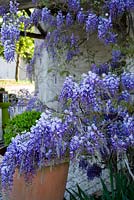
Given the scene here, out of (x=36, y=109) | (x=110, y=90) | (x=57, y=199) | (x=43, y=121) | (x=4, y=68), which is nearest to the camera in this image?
(x=43, y=121)

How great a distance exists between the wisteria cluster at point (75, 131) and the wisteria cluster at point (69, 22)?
597 mm

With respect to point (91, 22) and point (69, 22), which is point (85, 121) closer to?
point (91, 22)

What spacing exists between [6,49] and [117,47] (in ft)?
2.95

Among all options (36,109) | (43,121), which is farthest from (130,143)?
(36,109)

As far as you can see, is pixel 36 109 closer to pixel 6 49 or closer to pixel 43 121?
pixel 6 49

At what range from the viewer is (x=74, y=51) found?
3.47 m

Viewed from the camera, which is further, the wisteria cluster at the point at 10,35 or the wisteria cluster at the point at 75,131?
the wisteria cluster at the point at 10,35

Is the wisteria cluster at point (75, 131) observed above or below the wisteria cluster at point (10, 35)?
below

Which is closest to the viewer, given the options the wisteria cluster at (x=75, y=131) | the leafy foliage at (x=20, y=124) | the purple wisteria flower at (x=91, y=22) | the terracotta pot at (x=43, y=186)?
the wisteria cluster at (x=75, y=131)

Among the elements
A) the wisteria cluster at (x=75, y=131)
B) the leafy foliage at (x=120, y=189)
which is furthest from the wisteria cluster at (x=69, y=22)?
the leafy foliage at (x=120, y=189)

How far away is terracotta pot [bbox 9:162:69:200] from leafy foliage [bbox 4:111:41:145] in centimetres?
44

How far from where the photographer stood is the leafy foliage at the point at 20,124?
3256 mm

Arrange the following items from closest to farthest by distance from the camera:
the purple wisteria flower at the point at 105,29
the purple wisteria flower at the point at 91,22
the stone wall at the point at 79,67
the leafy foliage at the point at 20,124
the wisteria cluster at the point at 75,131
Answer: the wisteria cluster at the point at 75,131
the purple wisteria flower at the point at 105,29
the purple wisteria flower at the point at 91,22
the leafy foliage at the point at 20,124
the stone wall at the point at 79,67

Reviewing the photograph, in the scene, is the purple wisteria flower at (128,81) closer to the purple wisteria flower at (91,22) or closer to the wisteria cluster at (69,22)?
the wisteria cluster at (69,22)
